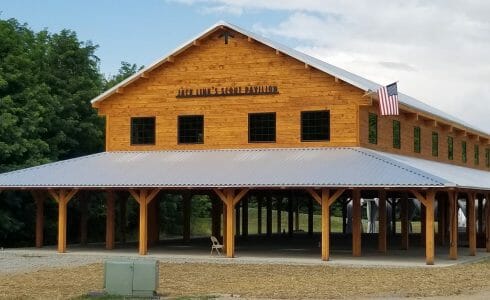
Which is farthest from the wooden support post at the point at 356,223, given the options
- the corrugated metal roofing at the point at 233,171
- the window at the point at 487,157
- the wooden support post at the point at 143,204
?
the window at the point at 487,157

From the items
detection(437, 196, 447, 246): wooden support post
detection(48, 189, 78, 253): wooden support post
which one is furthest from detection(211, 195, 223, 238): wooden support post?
detection(437, 196, 447, 246): wooden support post

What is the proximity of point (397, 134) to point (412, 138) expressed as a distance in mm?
1899

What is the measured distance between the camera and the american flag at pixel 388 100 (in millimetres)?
30922

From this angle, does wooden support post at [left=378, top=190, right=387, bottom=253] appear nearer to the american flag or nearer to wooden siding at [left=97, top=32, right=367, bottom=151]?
wooden siding at [left=97, top=32, right=367, bottom=151]

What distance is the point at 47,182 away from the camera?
32000 mm

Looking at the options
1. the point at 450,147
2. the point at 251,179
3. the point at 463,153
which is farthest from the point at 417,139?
the point at 251,179

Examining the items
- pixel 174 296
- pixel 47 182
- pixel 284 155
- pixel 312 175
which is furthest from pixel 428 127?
pixel 174 296

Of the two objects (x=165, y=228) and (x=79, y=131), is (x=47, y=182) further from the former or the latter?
(x=165, y=228)

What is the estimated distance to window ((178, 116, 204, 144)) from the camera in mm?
35031

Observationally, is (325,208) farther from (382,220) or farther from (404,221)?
(404,221)

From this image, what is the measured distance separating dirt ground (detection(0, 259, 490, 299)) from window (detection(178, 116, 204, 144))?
351 inches

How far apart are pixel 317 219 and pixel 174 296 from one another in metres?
59.1

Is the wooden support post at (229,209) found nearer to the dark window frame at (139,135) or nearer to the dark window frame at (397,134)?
the dark window frame at (139,135)

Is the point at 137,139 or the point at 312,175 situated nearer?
the point at 312,175
